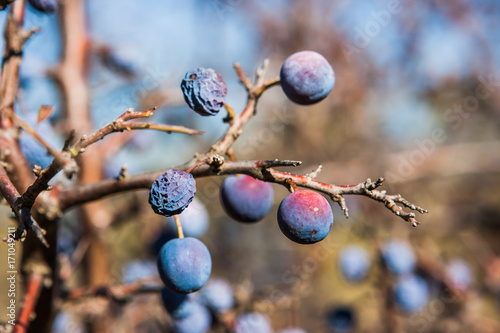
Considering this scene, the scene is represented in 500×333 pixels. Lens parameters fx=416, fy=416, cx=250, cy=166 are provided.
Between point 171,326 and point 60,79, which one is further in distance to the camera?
point 60,79

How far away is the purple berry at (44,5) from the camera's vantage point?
1.26m

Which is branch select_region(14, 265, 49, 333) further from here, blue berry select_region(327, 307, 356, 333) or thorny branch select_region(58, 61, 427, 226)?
blue berry select_region(327, 307, 356, 333)

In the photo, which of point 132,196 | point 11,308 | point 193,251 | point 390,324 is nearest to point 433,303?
point 390,324

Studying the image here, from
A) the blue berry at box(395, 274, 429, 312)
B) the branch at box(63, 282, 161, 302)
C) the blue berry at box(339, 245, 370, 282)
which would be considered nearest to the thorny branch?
the branch at box(63, 282, 161, 302)

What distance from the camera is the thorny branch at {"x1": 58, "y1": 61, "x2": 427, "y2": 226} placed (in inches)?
30.6

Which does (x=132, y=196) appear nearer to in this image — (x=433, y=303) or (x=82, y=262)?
(x=82, y=262)

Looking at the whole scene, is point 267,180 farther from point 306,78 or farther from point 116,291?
point 116,291

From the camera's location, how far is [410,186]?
175 inches

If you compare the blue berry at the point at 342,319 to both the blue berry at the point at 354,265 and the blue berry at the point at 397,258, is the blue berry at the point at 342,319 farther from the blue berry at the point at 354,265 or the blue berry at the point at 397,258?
the blue berry at the point at 397,258

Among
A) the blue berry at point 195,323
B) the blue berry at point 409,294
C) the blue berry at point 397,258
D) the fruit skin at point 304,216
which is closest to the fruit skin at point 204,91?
the fruit skin at point 304,216

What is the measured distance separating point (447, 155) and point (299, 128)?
5.86ft

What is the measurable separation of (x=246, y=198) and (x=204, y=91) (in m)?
0.29

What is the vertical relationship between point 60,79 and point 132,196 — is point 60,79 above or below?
above

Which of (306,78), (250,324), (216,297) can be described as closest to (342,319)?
(250,324)
